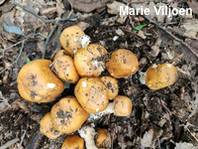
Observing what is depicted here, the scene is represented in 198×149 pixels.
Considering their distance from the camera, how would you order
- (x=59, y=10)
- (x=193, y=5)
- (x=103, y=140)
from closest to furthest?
(x=103, y=140)
(x=59, y=10)
(x=193, y=5)

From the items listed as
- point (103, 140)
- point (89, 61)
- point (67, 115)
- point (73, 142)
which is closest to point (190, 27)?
point (89, 61)

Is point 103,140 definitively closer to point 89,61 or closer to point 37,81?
point 89,61

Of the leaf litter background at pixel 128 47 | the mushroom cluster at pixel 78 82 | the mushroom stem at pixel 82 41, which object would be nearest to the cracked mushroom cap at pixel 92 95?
the mushroom cluster at pixel 78 82

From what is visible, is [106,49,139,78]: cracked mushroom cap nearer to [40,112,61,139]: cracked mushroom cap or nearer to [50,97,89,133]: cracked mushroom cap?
[50,97,89,133]: cracked mushroom cap

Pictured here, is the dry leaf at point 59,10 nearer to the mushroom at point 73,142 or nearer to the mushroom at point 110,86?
the mushroom at point 110,86

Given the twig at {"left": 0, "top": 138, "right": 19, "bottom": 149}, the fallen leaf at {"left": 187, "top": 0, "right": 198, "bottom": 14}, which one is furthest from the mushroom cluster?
the fallen leaf at {"left": 187, "top": 0, "right": 198, "bottom": 14}

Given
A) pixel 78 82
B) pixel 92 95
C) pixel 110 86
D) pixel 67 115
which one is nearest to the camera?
pixel 92 95

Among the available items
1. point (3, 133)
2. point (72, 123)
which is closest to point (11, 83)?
point (3, 133)
